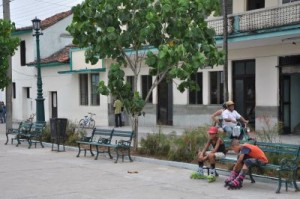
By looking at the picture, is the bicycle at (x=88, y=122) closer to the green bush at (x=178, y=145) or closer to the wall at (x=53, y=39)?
the wall at (x=53, y=39)

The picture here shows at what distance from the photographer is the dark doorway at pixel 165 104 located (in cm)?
2591

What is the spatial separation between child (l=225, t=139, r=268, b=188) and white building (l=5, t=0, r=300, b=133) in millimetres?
9123

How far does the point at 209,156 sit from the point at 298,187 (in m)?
1.91

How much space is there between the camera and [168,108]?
2614cm

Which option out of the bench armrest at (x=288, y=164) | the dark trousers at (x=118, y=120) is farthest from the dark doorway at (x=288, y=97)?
the bench armrest at (x=288, y=164)

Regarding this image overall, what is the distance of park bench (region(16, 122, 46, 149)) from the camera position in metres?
18.3

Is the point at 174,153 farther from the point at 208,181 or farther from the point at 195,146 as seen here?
the point at 208,181

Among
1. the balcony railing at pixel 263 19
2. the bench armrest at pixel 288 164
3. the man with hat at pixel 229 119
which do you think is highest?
the balcony railing at pixel 263 19

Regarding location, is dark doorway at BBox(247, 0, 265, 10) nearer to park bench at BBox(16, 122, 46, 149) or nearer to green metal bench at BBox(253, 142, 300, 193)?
park bench at BBox(16, 122, 46, 149)

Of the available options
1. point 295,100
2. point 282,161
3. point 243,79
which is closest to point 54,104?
point 243,79

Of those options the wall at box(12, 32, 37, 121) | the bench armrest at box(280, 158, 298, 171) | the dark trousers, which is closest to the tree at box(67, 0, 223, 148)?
the bench armrest at box(280, 158, 298, 171)

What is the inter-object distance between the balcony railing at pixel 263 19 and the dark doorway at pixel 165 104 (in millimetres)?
5226

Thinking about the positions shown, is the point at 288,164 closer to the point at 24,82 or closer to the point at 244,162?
the point at 244,162

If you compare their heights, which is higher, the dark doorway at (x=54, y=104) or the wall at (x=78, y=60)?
the wall at (x=78, y=60)
